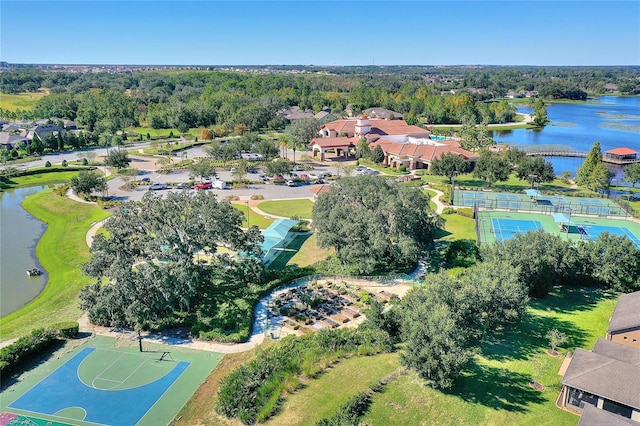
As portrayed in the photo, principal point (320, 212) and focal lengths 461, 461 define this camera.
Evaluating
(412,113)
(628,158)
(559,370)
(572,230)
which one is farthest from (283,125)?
(559,370)

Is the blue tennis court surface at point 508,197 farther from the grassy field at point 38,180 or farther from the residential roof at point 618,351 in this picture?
the grassy field at point 38,180

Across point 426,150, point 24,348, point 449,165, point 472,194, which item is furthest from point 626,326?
point 426,150

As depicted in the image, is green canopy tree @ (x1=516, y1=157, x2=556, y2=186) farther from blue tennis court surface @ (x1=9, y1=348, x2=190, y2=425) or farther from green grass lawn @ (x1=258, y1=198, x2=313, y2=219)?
blue tennis court surface @ (x1=9, y1=348, x2=190, y2=425)

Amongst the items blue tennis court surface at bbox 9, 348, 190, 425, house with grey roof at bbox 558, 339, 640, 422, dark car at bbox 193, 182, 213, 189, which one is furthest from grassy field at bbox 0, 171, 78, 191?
house with grey roof at bbox 558, 339, 640, 422

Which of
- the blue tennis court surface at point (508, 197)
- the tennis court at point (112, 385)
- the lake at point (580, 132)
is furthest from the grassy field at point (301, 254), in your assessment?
the lake at point (580, 132)

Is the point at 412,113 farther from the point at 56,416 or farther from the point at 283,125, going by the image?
the point at 56,416

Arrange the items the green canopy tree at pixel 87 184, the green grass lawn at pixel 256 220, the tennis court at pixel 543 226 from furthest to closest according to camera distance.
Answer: the green canopy tree at pixel 87 184 → the green grass lawn at pixel 256 220 → the tennis court at pixel 543 226
